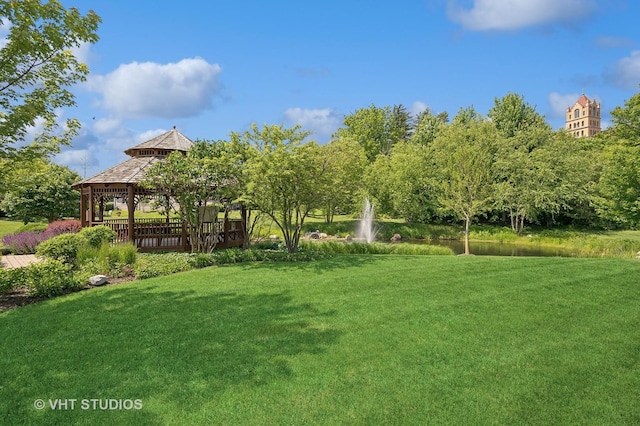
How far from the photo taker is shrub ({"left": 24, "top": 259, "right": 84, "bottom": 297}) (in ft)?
26.5

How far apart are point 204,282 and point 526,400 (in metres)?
6.88

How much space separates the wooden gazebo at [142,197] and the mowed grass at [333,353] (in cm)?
582

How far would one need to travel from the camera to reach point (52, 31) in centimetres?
634

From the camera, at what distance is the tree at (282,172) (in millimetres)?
12016

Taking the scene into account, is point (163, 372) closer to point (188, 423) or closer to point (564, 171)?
point (188, 423)

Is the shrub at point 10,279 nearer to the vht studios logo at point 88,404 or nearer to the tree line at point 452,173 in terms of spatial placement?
the tree line at point 452,173

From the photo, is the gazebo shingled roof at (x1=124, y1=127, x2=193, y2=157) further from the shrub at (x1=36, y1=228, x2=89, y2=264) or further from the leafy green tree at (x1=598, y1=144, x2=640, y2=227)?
the leafy green tree at (x1=598, y1=144, x2=640, y2=227)

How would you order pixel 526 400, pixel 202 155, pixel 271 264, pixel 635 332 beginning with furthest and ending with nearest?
pixel 202 155 → pixel 271 264 → pixel 635 332 → pixel 526 400

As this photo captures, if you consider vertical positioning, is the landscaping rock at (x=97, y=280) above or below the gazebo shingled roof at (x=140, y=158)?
below

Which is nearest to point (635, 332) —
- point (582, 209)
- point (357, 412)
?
point (357, 412)

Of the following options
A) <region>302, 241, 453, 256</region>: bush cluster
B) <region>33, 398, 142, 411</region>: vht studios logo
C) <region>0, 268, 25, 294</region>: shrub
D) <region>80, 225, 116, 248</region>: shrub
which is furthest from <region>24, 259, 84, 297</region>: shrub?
<region>302, 241, 453, 256</region>: bush cluster

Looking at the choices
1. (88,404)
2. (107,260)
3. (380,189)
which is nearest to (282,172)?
(107,260)

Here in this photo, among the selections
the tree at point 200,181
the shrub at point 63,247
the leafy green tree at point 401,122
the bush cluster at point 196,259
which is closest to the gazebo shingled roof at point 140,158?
the tree at point 200,181

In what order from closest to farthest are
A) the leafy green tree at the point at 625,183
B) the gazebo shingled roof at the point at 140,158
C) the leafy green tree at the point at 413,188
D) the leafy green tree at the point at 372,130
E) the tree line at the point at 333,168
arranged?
1. the tree line at the point at 333,168
2. the leafy green tree at the point at 625,183
3. the gazebo shingled roof at the point at 140,158
4. the leafy green tree at the point at 413,188
5. the leafy green tree at the point at 372,130
